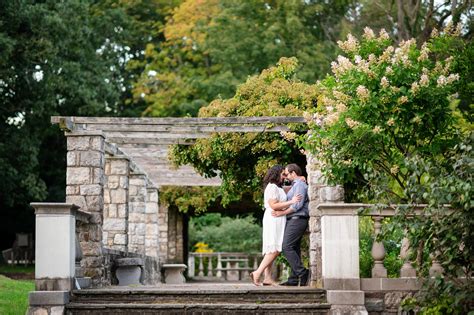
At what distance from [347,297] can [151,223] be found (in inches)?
454

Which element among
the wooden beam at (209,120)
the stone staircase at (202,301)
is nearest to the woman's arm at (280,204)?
the wooden beam at (209,120)

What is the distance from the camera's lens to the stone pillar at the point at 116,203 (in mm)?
16531

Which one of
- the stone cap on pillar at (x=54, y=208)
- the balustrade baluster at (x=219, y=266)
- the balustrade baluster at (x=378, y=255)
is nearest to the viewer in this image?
the balustrade baluster at (x=378, y=255)

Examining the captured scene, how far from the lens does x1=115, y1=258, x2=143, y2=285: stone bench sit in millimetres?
14789

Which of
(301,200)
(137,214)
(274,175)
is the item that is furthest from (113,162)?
(301,200)

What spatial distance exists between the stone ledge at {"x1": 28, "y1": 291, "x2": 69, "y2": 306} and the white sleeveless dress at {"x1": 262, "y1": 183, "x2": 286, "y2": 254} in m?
3.27

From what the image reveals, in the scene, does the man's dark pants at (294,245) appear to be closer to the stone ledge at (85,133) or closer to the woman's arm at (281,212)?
the woman's arm at (281,212)

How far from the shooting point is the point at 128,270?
1505 cm

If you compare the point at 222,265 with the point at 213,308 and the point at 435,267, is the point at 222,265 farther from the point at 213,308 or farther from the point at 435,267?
the point at 435,267

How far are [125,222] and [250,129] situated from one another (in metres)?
3.91

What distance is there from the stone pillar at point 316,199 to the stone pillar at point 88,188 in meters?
3.10

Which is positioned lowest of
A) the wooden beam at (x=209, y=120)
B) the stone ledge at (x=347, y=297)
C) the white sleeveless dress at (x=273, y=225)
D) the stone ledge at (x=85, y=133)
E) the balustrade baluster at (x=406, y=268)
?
the stone ledge at (x=347, y=297)

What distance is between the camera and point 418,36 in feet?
84.3

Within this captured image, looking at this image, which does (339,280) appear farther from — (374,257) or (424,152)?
(424,152)
